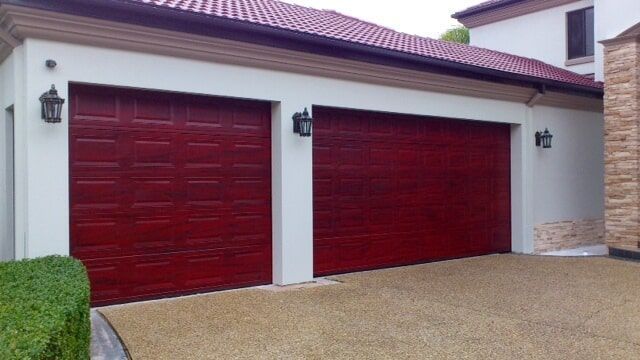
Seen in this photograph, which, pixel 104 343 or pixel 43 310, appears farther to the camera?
pixel 104 343

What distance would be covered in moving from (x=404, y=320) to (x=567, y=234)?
25.2ft

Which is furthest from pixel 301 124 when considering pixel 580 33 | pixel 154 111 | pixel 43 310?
pixel 580 33

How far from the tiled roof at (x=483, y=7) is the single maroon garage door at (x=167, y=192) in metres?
11.6

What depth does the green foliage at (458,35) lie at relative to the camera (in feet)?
108

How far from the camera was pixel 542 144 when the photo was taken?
11.7m

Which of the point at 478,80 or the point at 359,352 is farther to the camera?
the point at 478,80

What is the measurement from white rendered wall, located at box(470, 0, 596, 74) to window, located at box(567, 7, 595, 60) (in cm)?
15

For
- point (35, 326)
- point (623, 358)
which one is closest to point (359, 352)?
point (623, 358)

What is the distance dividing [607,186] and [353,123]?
5.72 meters

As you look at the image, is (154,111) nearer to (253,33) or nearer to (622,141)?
(253,33)

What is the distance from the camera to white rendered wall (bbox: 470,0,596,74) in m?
15.6

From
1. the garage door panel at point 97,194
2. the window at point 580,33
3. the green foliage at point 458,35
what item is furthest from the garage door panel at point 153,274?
the green foliage at point 458,35

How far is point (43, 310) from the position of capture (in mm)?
3596

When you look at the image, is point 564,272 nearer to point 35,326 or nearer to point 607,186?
point 607,186
